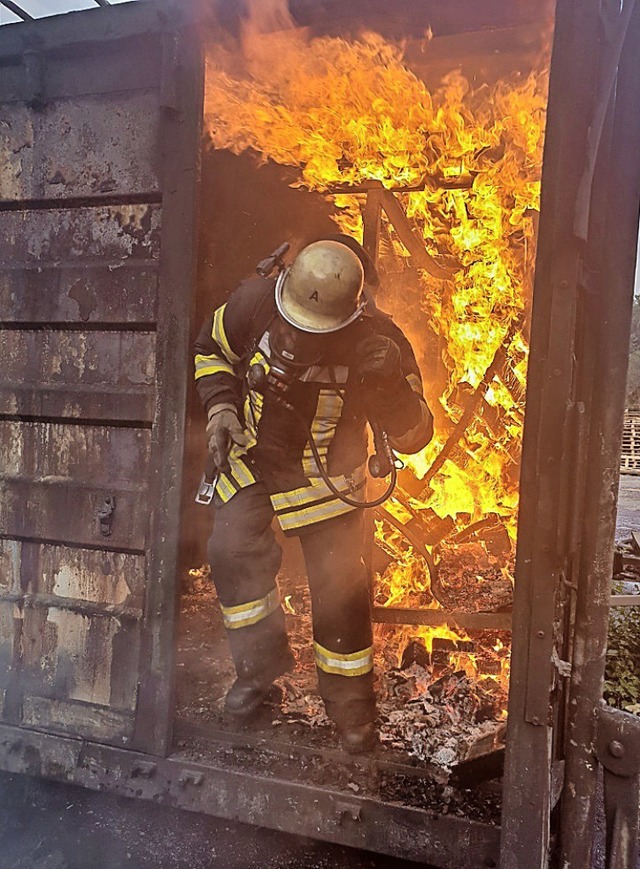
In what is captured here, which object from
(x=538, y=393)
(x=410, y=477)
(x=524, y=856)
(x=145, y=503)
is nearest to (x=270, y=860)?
(x=524, y=856)

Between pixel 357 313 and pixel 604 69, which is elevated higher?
pixel 604 69

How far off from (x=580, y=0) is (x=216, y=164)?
9.16ft

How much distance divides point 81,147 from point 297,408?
5.45 feet

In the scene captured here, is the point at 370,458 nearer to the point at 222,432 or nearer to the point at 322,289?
the point at 222,432

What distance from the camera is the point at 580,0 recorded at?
7.41 feet

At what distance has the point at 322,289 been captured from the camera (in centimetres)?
286

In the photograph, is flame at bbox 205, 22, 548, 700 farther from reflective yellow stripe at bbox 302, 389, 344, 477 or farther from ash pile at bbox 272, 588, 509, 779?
reflective yellow stripe at bbox 302, 389, 344, 477

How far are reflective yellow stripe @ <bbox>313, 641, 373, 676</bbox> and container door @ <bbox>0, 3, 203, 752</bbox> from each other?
2.61ft

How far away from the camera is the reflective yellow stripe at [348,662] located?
10.9 ft

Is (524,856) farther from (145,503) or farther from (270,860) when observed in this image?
(145,503)

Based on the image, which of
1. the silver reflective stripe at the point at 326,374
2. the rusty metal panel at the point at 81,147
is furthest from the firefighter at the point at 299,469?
the rusty metal panel at the point at 81,147

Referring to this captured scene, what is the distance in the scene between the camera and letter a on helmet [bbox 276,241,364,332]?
2855 mm

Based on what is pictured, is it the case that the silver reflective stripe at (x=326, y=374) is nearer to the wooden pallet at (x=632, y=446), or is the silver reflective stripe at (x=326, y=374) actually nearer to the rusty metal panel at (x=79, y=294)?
the rusty metal panel at (x=79, y=294)

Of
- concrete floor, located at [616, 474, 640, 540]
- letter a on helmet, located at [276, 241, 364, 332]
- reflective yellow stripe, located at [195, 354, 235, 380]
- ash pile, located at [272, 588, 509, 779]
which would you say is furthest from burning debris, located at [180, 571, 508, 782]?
concrete floor, located at [616, 474, 640, 540]
